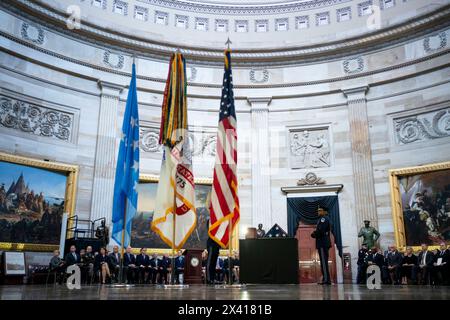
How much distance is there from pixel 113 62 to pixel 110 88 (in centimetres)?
133

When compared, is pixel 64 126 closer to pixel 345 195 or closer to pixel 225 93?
pixel 225 93

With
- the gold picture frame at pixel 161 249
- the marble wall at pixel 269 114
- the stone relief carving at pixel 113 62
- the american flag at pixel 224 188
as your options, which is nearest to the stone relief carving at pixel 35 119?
the marble wall at pixel 269 114

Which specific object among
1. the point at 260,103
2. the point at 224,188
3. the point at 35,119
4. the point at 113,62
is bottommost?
the point at 224,188

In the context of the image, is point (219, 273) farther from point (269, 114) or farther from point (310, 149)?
point (269, 114)

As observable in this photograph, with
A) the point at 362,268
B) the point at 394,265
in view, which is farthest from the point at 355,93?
the point at 362,268

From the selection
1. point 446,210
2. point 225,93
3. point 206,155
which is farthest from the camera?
point 206,155

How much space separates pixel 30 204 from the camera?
15.0 meters

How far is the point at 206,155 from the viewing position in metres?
18.8

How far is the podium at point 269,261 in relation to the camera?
9.21m

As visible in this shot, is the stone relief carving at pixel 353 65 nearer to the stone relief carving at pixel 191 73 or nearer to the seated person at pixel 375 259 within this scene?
the stone relief carving at pixel 191 73

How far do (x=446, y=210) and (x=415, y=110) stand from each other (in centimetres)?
436

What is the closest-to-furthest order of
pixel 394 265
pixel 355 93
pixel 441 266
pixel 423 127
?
pixel 441 266 < pixel 394 265 < pixel 423 127 < pixel 355 93
